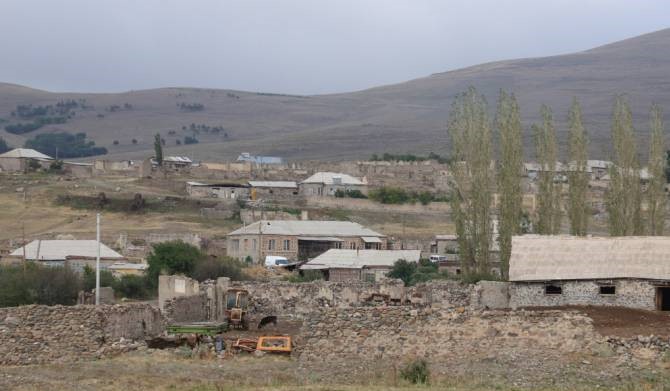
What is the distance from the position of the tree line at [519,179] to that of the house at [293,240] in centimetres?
3384

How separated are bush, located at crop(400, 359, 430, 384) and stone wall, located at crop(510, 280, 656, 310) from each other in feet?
18.9

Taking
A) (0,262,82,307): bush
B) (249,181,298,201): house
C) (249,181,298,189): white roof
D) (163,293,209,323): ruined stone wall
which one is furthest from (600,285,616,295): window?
(249,181,298,189): white roof

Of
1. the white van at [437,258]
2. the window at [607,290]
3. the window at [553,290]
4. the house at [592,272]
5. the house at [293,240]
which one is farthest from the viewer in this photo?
the house at [293,240]

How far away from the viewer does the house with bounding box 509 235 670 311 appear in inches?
1084

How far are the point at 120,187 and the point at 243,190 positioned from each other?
412 inches

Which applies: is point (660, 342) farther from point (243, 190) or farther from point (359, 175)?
point (359, 175)

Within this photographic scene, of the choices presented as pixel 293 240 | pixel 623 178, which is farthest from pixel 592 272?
pixel 293 240

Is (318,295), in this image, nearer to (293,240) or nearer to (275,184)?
(293,240)

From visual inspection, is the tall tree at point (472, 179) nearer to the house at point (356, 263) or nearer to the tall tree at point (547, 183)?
the tall tree at point (547, 183)

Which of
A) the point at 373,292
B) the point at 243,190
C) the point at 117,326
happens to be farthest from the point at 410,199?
the point at 117,326

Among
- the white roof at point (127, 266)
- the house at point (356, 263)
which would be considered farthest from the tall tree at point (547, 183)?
the white roof at point (127, 266)

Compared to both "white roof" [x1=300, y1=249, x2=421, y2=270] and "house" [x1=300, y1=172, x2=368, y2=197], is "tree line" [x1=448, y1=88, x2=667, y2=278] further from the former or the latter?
"house" [x1=300, y1=172, x2=368, y2=197]

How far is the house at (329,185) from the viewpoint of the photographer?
385 feet

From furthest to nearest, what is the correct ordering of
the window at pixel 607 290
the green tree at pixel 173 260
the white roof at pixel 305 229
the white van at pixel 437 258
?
1. the white roof at pixel 305 229
2. the white van at pixel 437 258
3. the green tree at pixel 173 260
4. the window at pixel 607 290
